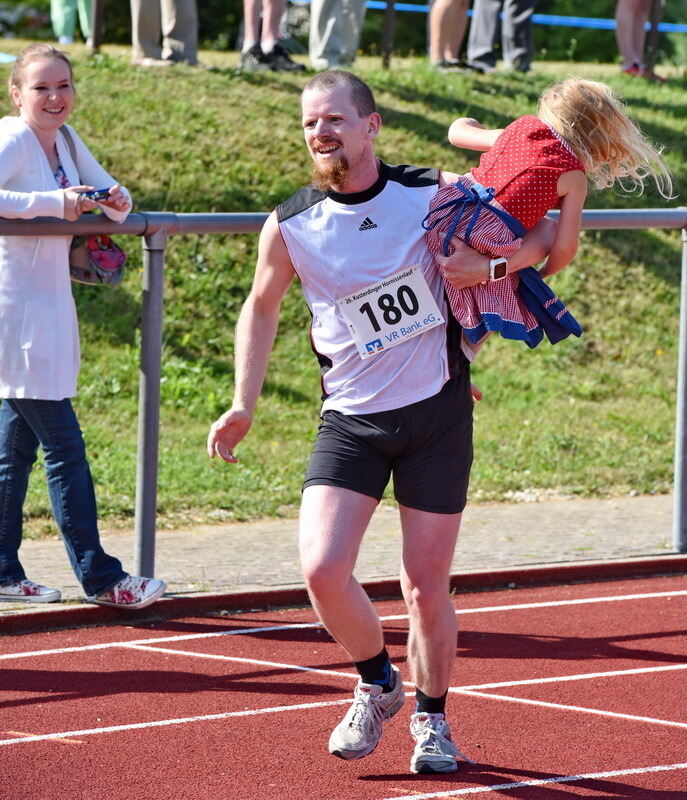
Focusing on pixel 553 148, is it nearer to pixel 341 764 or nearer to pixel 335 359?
pixel 335 359

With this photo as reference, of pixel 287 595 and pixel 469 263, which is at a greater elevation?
pixel 469 263

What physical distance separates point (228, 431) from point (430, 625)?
2.84 ft

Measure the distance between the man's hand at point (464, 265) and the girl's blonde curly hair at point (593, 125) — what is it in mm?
478

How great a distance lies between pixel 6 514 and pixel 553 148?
9.22ft

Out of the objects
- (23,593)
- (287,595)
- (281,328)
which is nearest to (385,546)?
(287,595)

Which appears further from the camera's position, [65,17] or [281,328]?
[65,17]

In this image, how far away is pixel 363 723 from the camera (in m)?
4.38

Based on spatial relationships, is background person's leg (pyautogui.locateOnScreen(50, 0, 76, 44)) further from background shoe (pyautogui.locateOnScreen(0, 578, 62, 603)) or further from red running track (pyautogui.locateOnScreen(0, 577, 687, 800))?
red running track (pyautogui.locateOnScreen(0, 577, 687, 800))

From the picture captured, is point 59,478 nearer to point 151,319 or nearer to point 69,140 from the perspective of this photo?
point 151,319

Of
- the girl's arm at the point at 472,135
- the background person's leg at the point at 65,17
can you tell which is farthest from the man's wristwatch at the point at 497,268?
the background person's leg at the point at 65,17

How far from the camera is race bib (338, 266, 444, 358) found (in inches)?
168

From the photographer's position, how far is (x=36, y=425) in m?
5.75

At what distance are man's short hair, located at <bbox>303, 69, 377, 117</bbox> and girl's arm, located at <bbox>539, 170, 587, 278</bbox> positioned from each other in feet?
2.05

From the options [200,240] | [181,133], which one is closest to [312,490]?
[200,240]
